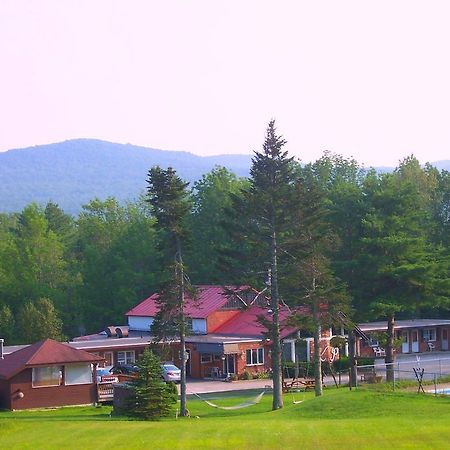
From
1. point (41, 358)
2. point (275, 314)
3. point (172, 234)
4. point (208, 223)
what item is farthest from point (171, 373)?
point (208, 223)

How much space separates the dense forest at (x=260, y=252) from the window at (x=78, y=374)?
756 cm

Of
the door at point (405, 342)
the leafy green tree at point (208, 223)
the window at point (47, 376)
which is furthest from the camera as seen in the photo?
the leafy green tree at point (208, 223)

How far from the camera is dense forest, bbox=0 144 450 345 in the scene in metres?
39.9

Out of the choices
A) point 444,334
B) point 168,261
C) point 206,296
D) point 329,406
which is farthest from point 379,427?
point 444,334

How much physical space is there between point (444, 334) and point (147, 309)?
74.4 ft

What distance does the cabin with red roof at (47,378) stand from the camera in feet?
135

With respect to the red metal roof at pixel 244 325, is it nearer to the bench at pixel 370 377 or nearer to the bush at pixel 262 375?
the bush at pixel 262 375

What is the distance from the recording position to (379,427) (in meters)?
24.2

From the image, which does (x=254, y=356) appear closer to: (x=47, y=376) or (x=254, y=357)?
(x=254, y=357)

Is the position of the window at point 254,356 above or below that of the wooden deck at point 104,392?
above

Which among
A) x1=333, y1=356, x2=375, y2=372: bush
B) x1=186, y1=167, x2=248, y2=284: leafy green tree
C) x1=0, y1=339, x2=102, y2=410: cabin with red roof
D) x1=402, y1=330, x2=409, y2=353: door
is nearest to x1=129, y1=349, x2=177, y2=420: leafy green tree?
x1=0, y1=339, x2=102, y2=410: cabin with red roof

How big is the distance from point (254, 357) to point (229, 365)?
66.9 inches

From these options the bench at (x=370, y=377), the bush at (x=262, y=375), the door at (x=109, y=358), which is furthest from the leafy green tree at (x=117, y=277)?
the bench at (x=370, y=377)

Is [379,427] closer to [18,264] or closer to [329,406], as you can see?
[329,406]
